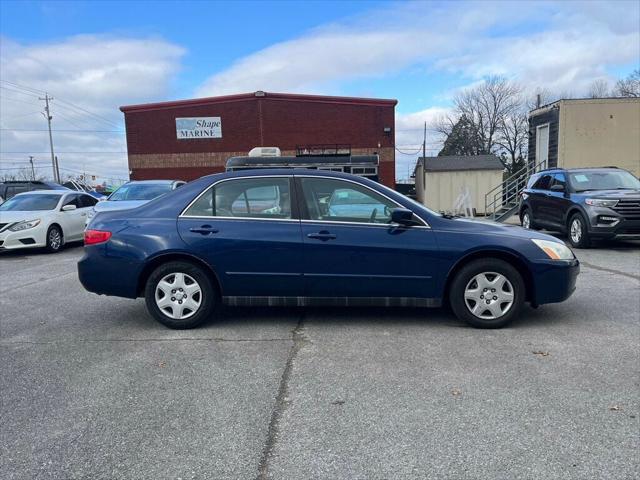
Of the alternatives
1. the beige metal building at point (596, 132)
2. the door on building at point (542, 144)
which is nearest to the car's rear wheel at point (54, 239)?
the beige metal building at point (596, 132)

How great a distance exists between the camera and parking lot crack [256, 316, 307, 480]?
2.65m

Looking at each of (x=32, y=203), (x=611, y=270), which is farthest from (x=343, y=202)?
(x=32, y=203)

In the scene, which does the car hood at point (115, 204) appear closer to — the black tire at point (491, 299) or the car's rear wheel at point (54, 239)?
the car's rear wheel at point (54, 239)

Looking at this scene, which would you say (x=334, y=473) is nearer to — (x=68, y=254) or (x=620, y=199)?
(x=620, y=199)

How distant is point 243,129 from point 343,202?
2473 cm

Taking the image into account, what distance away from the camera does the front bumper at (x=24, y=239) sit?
10.7 m

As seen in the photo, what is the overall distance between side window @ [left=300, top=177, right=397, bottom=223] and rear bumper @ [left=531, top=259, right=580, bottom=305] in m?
1.53

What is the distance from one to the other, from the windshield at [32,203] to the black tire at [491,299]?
10307 mm

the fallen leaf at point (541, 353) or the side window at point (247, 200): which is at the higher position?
the side window at point (247, 200)

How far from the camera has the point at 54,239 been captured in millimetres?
11414

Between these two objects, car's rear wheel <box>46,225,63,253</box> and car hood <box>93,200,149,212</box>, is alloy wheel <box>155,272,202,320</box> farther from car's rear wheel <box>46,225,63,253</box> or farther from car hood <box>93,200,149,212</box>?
car's rear wheel <box>46,225,63,253</box>

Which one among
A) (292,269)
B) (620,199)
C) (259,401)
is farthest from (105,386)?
(620,199)

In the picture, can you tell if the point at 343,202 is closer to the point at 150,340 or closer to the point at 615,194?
the point at 150,340

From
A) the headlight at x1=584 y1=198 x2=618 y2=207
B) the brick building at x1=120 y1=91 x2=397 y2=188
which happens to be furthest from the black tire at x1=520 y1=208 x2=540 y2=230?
the brick building at x1=120 y1=91 x2=397 y2=188
